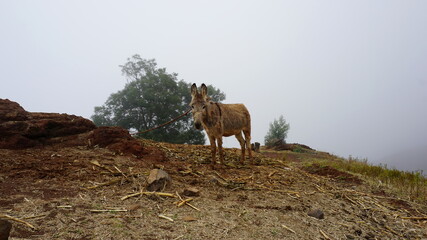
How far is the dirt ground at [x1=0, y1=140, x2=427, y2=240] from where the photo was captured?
341 centimetres

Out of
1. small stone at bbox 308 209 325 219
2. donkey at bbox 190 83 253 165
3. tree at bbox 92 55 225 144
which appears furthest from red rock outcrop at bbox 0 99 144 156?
tree at bbox 92 55 225 144

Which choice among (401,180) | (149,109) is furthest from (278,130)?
(401,180)

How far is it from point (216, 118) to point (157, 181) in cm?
341

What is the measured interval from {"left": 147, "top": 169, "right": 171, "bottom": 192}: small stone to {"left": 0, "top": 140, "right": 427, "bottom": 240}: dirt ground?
0.16 metres

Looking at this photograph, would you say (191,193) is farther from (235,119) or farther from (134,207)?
(235,119)

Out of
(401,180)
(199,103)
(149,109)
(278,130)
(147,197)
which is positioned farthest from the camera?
(278,130)

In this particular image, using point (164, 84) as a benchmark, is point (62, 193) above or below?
below

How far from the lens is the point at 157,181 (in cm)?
480

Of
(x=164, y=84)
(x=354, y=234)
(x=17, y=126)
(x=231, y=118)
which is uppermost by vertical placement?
(x=164, y=84)

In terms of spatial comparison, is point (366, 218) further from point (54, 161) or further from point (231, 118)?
point (54, 161)

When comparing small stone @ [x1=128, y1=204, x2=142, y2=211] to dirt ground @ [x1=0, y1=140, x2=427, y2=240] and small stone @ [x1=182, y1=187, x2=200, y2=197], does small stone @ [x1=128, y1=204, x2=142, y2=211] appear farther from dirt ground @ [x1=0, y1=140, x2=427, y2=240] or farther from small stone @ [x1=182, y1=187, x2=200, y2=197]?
small stone @ [x1=182, y1=187, x2=200, y2=197]

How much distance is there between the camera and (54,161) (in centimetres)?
571

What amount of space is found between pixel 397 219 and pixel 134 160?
21.0 ft

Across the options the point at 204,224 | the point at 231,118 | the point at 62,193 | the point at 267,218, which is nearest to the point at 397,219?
the point at 267,218
